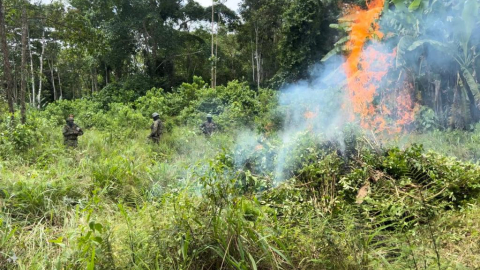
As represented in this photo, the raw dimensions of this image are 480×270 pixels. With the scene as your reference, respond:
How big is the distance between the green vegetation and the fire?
382 centimetres

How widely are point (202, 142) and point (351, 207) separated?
5285 mm

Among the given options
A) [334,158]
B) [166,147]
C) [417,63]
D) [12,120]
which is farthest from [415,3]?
[12,120]

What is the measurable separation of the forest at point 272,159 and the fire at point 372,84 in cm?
5

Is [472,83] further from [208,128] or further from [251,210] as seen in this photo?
[251,210]

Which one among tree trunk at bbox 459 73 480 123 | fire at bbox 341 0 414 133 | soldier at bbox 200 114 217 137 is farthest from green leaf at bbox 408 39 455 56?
soldier at bbox 200 114 217 137

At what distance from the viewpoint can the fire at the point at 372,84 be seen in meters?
10.0

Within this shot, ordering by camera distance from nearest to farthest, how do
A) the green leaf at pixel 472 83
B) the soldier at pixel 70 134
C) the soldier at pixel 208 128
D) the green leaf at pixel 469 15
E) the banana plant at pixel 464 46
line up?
the soldier at pixel 70 134, the green leaf at pixel 469 15, the banana plant at pixel 464 46, the green leaf at pixel 472 83, the soldier at pixel 208 128

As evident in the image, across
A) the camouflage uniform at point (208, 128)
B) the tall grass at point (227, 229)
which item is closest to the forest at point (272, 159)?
the tall grass at point (227, 229)

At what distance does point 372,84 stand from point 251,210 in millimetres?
9662

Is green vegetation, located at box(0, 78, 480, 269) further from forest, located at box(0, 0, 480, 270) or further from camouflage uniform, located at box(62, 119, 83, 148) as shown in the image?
camouflage uniform, located at box(62, 119, 83, 148)

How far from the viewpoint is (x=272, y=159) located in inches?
169

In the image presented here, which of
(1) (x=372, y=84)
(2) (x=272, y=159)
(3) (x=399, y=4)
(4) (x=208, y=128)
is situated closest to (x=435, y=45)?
(3) (x=399, y=4)

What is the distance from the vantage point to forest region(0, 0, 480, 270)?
7.78 feet

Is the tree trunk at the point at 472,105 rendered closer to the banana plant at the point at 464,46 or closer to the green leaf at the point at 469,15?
the banana plant at the point at 464,46
